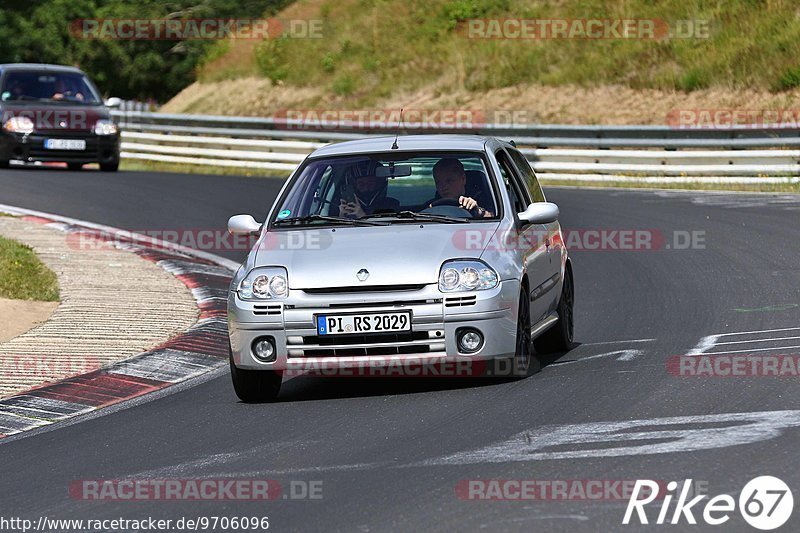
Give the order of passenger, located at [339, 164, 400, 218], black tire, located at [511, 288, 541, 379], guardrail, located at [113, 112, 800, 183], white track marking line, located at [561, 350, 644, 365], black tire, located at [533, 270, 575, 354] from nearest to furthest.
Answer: black tire, located at [511, 288, 541, 379]
passenger, located at [339, 164, 400, 218]
white track marking line, located at [561, 350, 644, 365]
black tire, located at [533, 270, 575, 354]
guardrail, located at [113, 112, 800, 183]

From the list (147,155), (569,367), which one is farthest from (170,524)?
(147,155)

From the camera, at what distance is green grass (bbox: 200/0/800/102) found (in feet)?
106

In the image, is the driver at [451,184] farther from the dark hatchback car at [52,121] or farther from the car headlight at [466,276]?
the dark hatchback car at [52,121]

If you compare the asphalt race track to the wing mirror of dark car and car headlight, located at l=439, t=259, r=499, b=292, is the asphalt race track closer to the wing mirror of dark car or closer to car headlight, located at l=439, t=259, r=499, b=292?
Result: car headlight, located at l=439, t=259, r=499, b=292

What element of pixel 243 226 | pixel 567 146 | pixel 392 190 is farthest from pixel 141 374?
pixel 567 146

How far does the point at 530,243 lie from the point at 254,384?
200cm

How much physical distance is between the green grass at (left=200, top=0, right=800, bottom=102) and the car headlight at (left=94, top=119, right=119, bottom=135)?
1258cm

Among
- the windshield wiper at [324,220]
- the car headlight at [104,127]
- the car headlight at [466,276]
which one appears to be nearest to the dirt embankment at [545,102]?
the car headlight at [104,127]

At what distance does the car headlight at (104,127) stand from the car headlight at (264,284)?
17.6 m

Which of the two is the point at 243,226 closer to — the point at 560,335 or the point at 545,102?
the point at 560,335

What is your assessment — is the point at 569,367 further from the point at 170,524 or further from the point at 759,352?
the point at 170,524

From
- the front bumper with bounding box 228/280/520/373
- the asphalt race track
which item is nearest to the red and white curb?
the asphalt race track

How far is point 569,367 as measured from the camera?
954 centimetres

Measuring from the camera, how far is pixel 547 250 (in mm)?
10125
